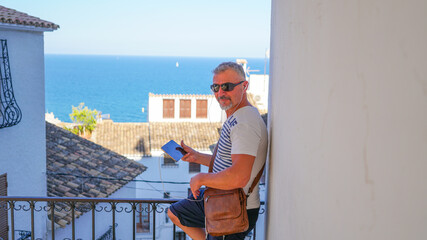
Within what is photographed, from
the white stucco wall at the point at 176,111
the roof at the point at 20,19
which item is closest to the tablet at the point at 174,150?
the roof at the point at 20,19

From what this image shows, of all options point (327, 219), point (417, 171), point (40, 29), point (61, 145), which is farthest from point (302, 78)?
point (61, 145)

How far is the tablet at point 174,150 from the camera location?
302 cm

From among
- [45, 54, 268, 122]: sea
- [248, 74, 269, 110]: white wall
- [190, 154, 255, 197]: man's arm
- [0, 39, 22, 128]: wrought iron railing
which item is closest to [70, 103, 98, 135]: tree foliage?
[248, 74, 269, 110]: white wall

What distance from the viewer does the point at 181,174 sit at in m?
23.6

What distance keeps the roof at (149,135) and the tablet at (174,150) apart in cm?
2015

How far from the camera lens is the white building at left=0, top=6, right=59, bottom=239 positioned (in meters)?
8.70

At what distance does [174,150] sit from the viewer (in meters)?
3.09

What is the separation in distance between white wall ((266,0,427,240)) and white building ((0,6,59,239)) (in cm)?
776

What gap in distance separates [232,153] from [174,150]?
2.19 feet

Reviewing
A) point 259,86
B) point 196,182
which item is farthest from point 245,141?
point 259,86

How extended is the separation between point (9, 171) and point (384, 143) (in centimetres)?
910

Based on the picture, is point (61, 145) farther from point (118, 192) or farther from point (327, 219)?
point (327, 219)

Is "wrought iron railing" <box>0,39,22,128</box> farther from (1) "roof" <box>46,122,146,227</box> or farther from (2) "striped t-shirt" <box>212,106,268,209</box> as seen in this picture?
(2) "striped t-shirt" <box>212,106,268,209</box>

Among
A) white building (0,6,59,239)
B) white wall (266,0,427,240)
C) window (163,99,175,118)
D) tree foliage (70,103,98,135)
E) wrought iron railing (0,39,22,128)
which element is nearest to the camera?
white wall (266,0,427,240)
